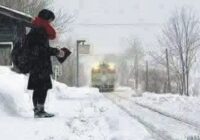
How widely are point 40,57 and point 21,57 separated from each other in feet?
1.31

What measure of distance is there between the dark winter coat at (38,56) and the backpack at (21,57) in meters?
0.08

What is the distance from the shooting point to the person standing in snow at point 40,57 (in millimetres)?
11469

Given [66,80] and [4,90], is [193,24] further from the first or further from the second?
[4,90]

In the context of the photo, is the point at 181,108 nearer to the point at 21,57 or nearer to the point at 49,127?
the point at 21,57

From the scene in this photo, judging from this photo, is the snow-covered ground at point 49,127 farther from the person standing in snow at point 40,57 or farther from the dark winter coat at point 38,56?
the dark winter coat at point 38,56

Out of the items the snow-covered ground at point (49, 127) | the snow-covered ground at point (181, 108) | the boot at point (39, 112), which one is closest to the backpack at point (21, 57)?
the boot at point (39, 112)

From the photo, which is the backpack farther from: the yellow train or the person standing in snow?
the yellow train

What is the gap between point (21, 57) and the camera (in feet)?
37.2

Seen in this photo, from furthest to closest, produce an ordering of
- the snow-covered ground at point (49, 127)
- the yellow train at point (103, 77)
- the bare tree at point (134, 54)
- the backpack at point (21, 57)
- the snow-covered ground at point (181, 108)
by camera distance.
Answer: the bare tree at point (134, 54)
the yellow train at point (103, 77)
the snow-covered ground at point (181, 108)
the backpack at point (21, 57)
the snow-covered ground at point (49, 127)

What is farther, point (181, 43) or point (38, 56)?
point (181, 43)

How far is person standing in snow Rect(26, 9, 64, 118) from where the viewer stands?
1147cm

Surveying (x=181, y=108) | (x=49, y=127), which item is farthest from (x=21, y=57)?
(x=181, y=108)

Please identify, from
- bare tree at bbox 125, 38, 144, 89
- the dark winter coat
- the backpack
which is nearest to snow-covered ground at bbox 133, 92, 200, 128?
the dark winter coat

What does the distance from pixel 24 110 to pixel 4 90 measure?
0.84 meters
